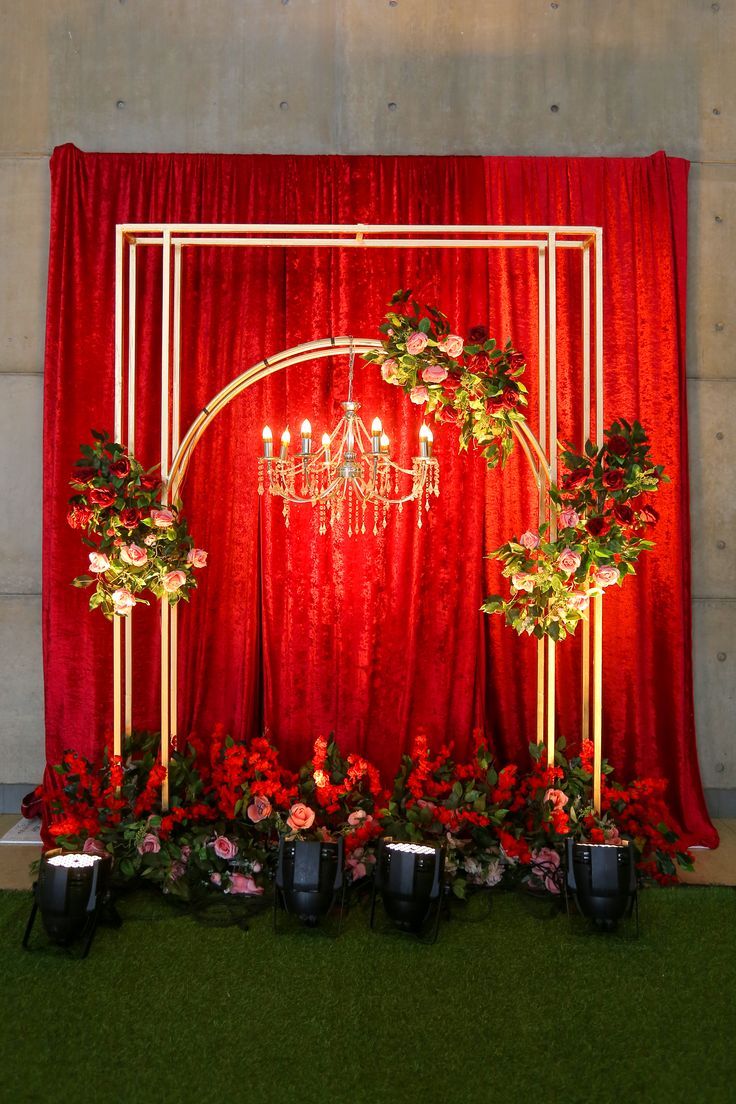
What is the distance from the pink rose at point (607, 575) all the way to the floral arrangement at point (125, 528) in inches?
60.5

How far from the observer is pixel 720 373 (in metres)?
4.20

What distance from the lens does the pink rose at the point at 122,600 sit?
3.22 meters

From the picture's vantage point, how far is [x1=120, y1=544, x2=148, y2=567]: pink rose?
320cm

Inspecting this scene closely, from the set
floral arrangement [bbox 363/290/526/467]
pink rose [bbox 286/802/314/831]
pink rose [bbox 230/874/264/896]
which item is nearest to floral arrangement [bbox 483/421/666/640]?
floral arrangement [bbox 363/290/526/467]

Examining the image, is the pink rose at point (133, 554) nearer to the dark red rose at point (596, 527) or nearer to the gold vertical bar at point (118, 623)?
the gold vertical bar at point (118, 623)

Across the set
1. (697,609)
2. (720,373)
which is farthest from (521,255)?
(697,609)

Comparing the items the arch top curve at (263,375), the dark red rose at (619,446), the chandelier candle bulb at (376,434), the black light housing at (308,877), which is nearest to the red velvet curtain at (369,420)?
the arch top curve at (263,375)

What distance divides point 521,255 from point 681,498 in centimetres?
138

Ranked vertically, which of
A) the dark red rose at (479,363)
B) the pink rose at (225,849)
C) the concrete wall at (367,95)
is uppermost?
the concrete wall at (367,95)

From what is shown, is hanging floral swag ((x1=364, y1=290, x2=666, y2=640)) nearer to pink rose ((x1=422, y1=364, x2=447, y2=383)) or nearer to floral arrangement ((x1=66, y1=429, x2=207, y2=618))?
pink rose ((x1=422, y1=364, x2=447, y2=383))

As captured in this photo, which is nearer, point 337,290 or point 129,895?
Result: point 129,895

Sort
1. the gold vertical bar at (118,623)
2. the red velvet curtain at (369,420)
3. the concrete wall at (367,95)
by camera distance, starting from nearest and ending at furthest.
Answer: the gold vertical bar at (118,623)
the red velvet curtain at (369,420)
the concrete wall at (367,95)

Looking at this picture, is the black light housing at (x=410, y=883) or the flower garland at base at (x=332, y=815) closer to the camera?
the black light housing at (x=410, y=883)

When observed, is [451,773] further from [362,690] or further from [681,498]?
[681,498]
